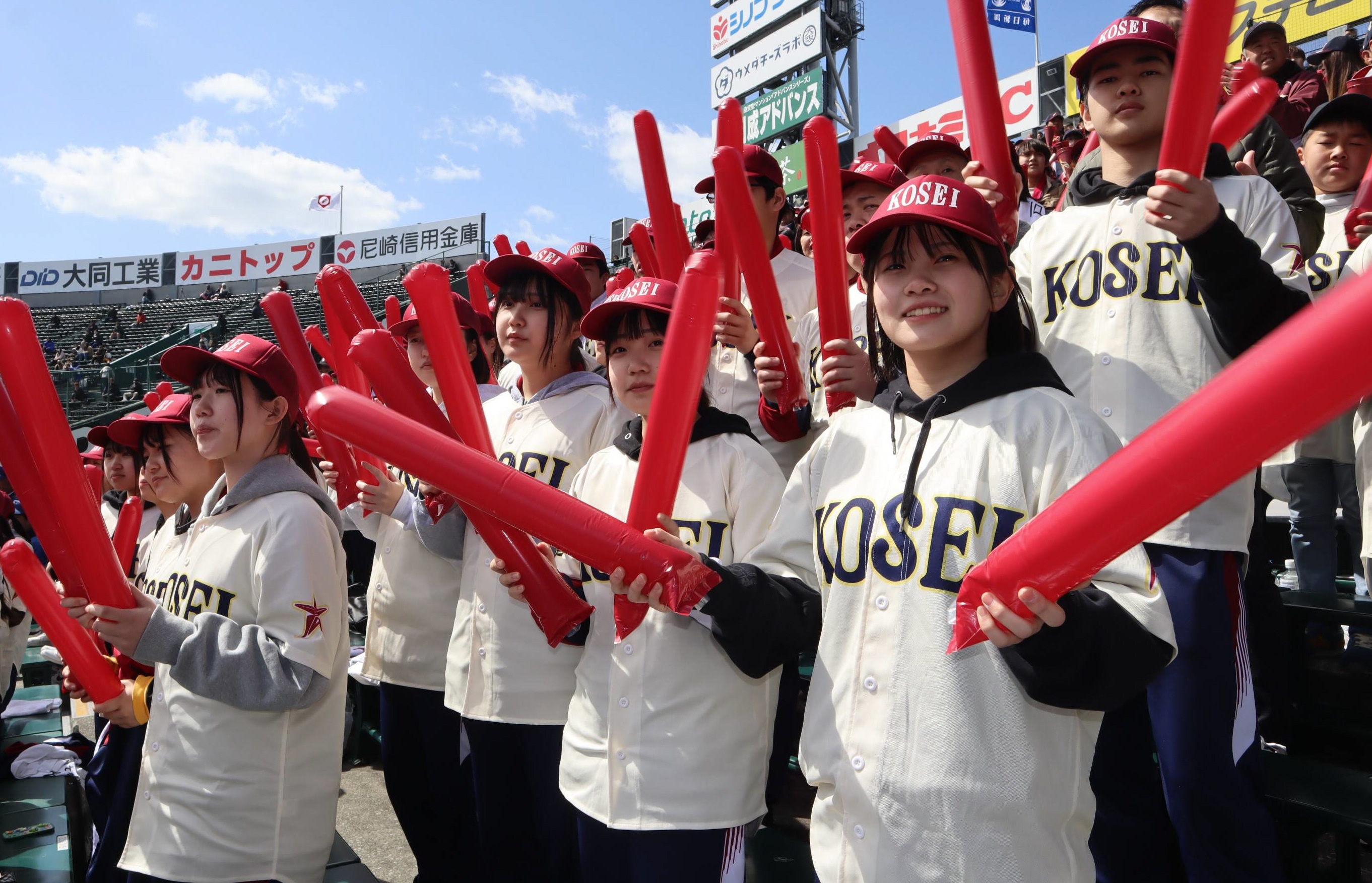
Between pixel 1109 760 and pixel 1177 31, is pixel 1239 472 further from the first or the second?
pixel 1177 31

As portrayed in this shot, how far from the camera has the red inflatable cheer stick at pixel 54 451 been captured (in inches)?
79.7

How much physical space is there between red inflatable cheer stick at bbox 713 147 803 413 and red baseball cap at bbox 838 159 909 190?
3.74ft

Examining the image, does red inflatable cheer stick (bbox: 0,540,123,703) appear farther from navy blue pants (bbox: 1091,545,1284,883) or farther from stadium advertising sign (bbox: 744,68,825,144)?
stadium advertising sign (bbox: 744,68,825,144)

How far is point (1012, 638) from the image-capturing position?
47.3 inches

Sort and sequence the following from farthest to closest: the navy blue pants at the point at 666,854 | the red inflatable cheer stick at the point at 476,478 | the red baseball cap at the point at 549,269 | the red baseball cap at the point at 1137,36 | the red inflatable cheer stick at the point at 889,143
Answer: the red inflatable cheer stick at the point at 889,143 → the red baseball cap at the point at 549,269 → the red baseball cap at the point at 1137,36 → the navy blue pants at the point at 666,854 → the red inflatable cheer stick at the point at 476,478

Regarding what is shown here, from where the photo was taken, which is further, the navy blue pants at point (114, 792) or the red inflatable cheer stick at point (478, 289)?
the red inflatable cheer stick at point (478, 289)

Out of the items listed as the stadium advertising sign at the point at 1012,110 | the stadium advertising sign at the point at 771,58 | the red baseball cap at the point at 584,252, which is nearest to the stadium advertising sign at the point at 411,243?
the stadium advertising sign at the point at 771,58

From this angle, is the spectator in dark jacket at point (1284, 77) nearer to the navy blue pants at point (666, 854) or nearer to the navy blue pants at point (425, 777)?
the navy blue pants at point (666, 854)

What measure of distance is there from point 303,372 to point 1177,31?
9.02ft

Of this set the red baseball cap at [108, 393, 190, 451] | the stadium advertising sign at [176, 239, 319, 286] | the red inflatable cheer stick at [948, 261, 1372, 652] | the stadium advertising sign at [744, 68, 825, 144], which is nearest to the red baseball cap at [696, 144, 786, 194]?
the red baseball cap at [108, 393, 190, 451]

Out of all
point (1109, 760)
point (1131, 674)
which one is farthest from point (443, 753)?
point (1131, 674)

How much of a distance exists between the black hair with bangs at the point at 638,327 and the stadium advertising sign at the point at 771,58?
25.3 m

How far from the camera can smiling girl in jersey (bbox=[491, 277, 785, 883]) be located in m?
1.98

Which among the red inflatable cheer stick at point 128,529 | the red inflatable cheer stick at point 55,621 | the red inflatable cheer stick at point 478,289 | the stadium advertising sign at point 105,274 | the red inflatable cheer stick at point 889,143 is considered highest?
the stadium advertising sign at point 105,274
